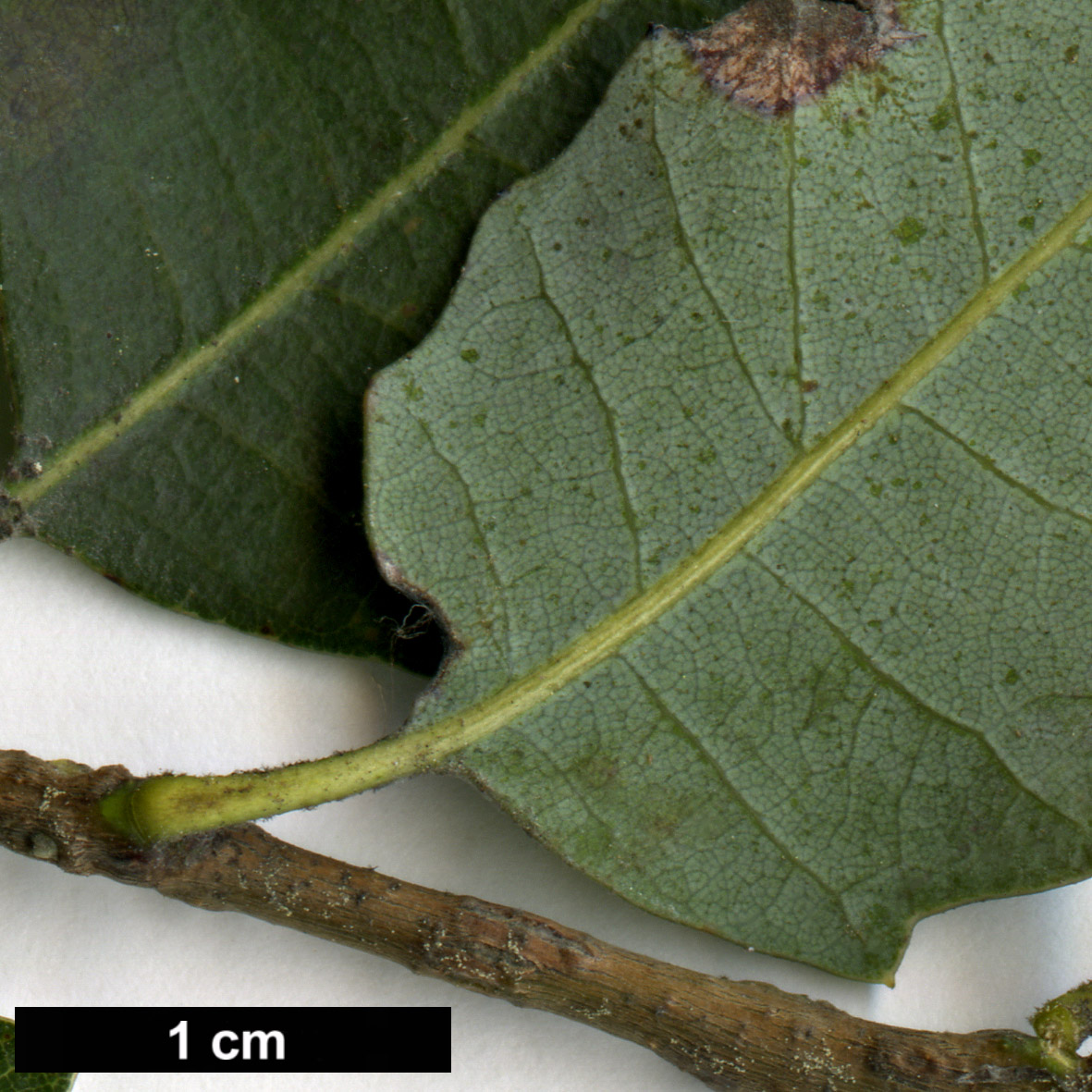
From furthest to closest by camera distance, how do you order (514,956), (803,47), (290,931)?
1. (290,931)
2. (514,956)
3. (803,47)

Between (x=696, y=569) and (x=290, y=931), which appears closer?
(x=696, y=569)

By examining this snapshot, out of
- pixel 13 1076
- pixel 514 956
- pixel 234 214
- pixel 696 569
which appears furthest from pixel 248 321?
pixel 13 1076

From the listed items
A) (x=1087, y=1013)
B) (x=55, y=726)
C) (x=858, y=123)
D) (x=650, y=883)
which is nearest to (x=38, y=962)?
(x=55, y=726)

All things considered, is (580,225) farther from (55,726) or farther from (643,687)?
(55,726)

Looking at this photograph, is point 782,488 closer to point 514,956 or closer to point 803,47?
point 803,47

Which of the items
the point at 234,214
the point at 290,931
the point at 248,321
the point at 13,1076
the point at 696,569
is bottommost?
the point at 13,1076

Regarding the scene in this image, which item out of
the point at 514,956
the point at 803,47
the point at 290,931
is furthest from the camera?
the point at 290,931

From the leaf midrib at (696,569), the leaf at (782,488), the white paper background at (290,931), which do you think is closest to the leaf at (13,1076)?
the white paper background at (290,931)

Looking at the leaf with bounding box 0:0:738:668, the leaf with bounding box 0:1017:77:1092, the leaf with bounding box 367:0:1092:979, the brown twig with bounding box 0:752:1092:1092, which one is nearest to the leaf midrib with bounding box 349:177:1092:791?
the leaf with bounding box 367:0:1092:979

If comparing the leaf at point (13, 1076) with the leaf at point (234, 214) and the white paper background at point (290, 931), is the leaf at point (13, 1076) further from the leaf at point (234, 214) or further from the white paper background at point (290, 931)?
the leaf at point (234, 214)
